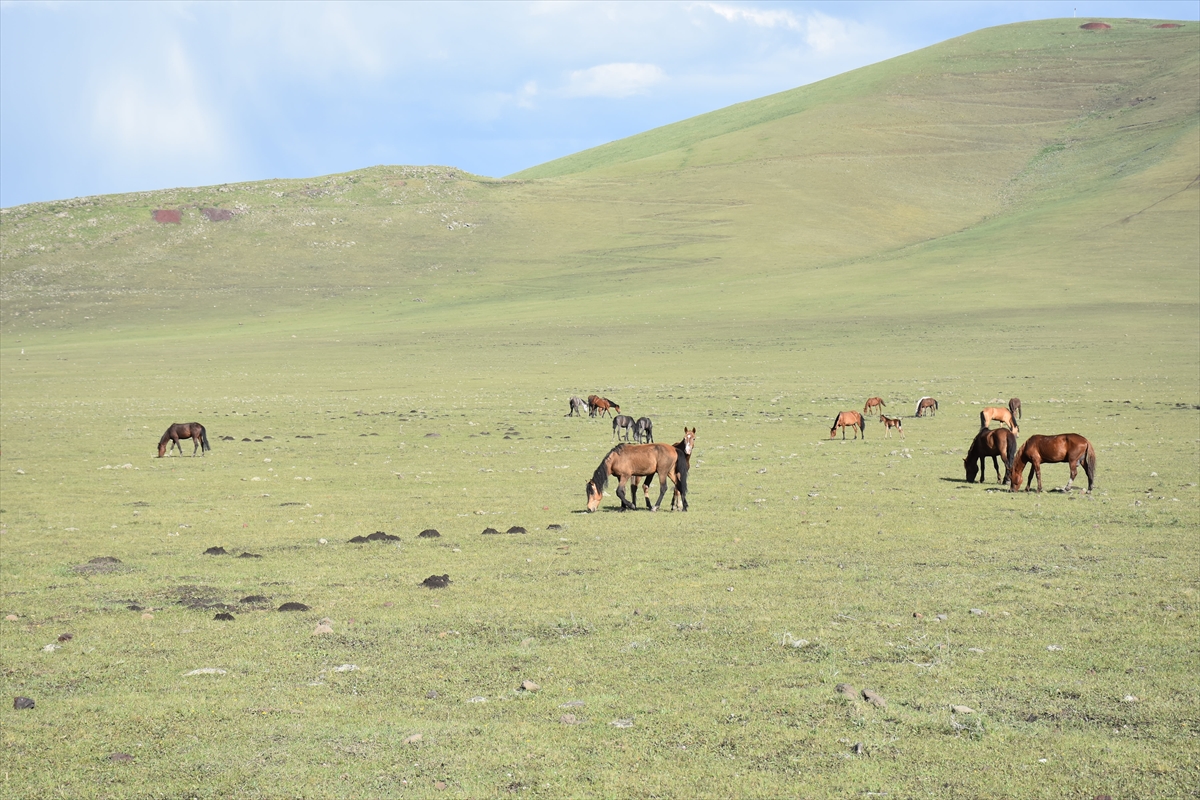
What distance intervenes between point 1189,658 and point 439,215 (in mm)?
121496

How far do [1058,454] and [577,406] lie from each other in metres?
23.1

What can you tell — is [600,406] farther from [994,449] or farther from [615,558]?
[615,558]

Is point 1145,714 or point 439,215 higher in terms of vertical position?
point 439,215

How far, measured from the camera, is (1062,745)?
7609 mm

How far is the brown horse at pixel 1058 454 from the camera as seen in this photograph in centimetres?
1995

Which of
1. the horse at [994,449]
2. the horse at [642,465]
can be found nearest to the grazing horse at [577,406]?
the horse at [994,449]

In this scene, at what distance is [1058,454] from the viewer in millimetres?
20250

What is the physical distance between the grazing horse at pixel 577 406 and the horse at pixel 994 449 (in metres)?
19.9

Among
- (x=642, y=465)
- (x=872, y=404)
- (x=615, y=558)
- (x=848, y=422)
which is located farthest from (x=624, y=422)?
(x=615, y=558)

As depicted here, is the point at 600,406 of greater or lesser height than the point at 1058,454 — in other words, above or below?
above

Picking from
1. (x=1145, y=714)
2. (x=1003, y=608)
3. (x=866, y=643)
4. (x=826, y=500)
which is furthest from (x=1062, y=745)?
(x=826, y=500)

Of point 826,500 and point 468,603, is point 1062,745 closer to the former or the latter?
point 468,603

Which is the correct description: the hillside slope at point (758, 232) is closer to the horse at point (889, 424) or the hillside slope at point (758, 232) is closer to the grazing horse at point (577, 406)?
the grazing horse at point (577, 406)

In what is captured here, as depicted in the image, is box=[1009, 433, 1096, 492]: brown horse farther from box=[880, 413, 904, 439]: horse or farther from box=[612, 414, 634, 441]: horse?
box=[612, 414, 634, 441]: horse
